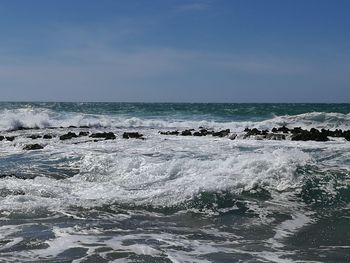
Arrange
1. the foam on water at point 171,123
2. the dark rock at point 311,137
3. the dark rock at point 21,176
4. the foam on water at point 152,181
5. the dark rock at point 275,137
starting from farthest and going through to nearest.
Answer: the foam on water at point 171,123 → the dark rock at point 275,137 → the dark rock at point 311,137 → the dark rock at point 21,176 → the foam on water at point 152,181

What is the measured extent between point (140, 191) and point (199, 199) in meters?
1.36

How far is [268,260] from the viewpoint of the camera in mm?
5770

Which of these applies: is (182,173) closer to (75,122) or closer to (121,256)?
(121,256)

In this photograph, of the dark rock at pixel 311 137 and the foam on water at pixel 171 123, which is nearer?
the dark rock at pixel 311 137

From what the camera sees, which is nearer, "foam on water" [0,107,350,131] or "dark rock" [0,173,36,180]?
"dark rock" [0,173,36,180]

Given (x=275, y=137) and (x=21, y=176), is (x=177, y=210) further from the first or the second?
(x=275, y=137)

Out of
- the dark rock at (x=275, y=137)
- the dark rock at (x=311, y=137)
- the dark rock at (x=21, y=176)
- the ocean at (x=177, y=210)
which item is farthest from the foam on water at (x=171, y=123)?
the dark rock at (x=21, y=176)

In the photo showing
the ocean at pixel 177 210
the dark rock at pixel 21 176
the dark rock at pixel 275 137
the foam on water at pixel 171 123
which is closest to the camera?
the ocean at pixel 177 210

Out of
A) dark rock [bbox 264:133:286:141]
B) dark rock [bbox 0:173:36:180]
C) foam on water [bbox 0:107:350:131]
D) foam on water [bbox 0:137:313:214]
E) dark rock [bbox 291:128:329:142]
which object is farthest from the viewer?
foam on water [bbox 0:107:350:131]

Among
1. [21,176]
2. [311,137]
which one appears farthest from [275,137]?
[21,176]

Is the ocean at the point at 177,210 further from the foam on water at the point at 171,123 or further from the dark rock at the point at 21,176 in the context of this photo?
the foam on water at the point at 171,123

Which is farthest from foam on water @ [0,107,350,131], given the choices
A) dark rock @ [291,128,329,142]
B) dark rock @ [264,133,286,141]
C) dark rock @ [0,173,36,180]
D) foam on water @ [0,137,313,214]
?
dark rock @ [0,173,36,180]

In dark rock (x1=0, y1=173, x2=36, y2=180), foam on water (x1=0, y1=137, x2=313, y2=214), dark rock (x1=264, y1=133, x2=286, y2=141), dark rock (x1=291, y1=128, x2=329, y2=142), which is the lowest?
dark rock (x1=0, y1=173, x2=36, y2=180)

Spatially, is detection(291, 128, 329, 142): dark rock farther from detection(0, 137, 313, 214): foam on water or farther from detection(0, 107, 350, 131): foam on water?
detection(0, 107, 350, 131): foam on water
